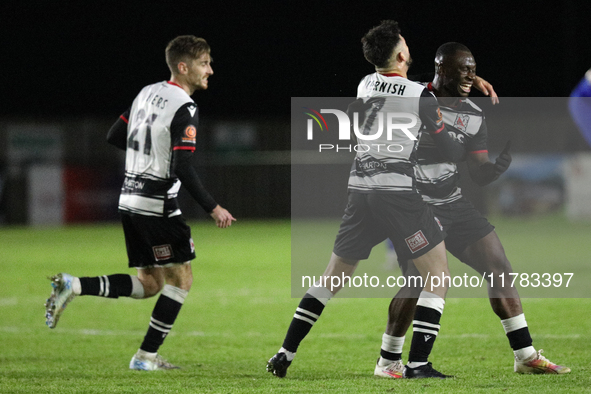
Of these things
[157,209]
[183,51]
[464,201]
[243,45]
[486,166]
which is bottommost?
[157,209]

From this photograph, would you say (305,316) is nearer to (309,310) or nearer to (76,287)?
(309,310)

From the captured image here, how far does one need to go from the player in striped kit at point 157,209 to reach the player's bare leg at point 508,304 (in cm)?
201

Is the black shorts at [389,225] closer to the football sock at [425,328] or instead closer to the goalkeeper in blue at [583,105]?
the football sock at [425,328]

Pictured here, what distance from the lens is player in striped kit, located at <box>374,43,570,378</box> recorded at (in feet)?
16.3

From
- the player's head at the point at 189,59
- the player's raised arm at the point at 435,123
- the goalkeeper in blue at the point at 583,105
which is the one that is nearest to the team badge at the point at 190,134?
the player's head at the point at 189,59

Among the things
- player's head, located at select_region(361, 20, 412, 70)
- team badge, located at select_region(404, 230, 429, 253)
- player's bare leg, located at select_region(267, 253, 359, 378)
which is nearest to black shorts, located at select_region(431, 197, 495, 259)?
team badge, located at select_region(404, 230, 429, 253)

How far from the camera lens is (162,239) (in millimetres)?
5613

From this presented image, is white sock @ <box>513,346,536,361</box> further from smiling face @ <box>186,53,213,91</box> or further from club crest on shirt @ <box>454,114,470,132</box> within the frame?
smiling face @ <box>186,53,213,91</box>

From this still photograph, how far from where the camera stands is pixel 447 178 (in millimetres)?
5109

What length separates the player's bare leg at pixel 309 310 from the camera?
197 inches

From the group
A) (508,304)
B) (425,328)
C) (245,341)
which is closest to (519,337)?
(508,304)

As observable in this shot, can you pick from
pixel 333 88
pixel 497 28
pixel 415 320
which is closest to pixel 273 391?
pixel 415 320

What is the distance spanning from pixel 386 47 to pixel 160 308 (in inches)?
94.4

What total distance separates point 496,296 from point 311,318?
1.16 m
